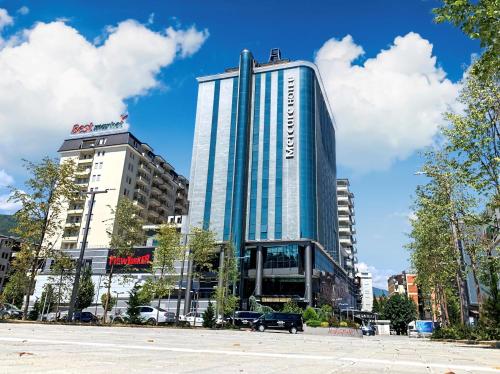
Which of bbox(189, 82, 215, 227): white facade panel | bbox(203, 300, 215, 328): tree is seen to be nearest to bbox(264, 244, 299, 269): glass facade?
bbox(189, 82, 215, 227): white facade panel

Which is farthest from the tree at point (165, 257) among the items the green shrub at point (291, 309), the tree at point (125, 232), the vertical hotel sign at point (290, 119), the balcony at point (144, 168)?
the balcony at point (144, 168)

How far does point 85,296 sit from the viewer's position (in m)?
59.6

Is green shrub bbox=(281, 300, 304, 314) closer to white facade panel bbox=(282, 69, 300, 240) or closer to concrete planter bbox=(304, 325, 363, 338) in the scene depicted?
white facade panel bbox=(282, 69, 300, 240)

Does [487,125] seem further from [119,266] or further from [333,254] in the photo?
[333,254]

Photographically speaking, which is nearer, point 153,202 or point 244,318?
point 244,318

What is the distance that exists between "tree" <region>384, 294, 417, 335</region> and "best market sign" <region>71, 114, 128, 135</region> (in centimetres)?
→ 7012

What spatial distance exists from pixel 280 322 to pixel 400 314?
57.7m

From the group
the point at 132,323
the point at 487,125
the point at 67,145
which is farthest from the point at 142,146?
the point at 487,125

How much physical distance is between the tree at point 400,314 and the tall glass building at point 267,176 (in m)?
13.4

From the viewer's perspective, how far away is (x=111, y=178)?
81.3 metres

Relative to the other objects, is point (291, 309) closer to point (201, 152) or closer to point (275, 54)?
point (201, 152)

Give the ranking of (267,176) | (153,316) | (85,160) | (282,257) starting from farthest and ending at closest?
(85,160)
(267,176)
(282,257)
(153,316)

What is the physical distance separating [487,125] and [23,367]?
21.8 metres

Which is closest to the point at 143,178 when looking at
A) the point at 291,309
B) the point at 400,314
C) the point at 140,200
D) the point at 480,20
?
the point at 140,200
